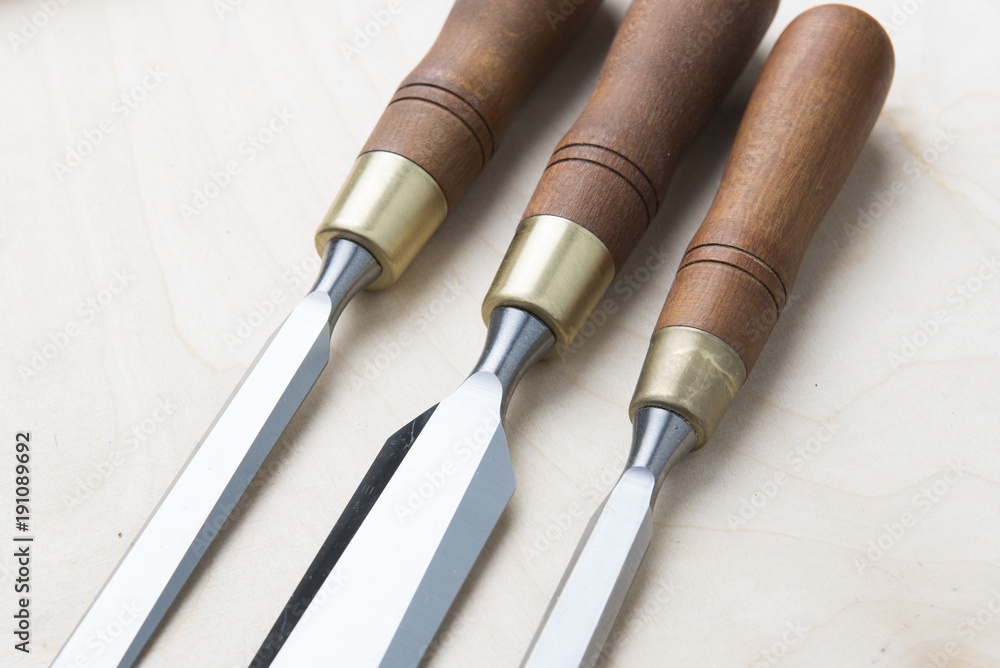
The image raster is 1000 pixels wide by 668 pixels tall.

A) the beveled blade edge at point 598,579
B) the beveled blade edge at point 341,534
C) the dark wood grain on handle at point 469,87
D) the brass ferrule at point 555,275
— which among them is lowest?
the beveled blade edge at point 598,579

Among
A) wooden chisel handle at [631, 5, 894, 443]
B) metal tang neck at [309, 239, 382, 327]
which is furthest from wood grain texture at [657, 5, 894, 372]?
metal tang neck at [309, 239, 382, 327]

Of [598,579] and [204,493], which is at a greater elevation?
[204,493]

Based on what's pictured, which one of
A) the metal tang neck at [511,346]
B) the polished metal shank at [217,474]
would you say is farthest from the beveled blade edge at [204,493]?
the metal tang neck at [511,346]

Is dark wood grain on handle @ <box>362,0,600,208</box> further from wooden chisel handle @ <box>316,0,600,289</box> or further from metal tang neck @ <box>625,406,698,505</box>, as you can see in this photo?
metal tang neck @ <box>625,406,698,505</box>

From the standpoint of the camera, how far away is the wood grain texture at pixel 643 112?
2.21ft

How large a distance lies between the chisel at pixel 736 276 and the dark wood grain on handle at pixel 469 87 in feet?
0.64

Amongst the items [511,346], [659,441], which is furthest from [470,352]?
[659,441]

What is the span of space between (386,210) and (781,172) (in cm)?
30

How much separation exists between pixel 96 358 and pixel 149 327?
1.8 inches

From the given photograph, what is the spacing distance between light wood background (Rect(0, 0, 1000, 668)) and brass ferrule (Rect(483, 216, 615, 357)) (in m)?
0.06

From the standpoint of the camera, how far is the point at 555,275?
2.13 ft

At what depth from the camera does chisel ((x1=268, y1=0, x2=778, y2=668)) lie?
1.81ft

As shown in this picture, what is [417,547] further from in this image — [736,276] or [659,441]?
[736,276]

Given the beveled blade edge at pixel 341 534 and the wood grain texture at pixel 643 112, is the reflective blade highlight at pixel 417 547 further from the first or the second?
the wood grain texture at pixel 643 112
